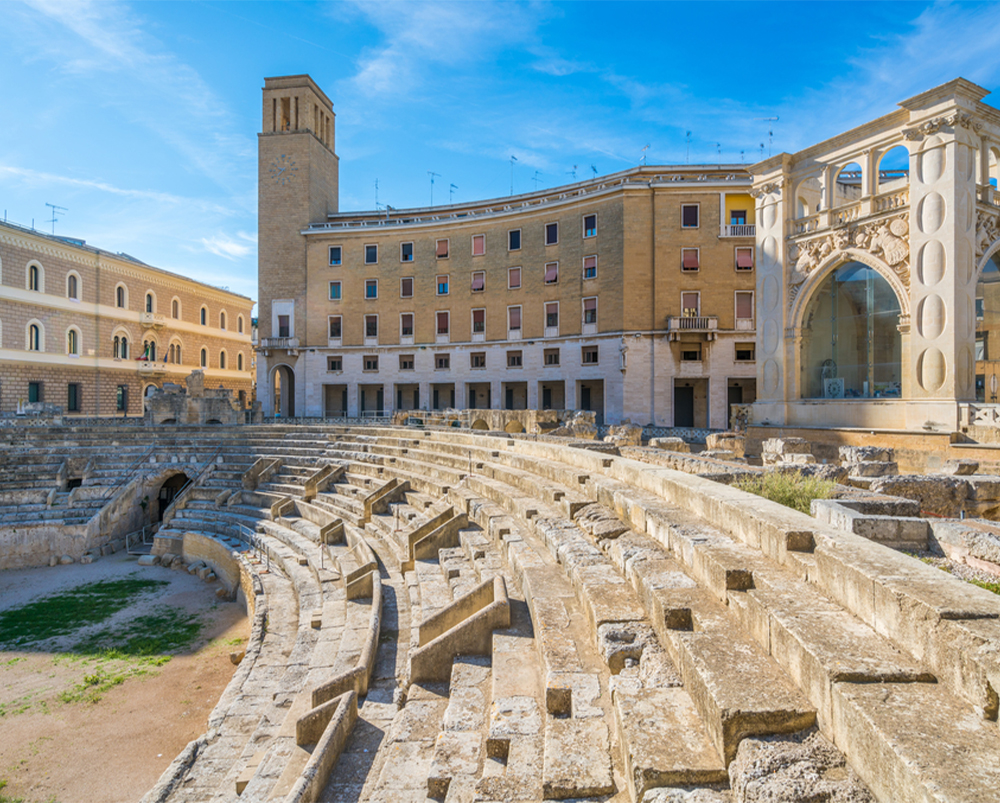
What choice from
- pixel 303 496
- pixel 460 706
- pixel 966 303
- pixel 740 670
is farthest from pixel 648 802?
pixel 966 303

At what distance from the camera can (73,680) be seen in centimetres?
987

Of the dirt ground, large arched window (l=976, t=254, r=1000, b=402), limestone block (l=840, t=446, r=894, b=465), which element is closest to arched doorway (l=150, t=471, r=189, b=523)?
the dirt ground

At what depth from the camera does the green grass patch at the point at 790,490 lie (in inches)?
245

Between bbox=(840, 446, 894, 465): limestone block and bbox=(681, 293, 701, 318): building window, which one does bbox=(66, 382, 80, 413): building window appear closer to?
bbox=(681, 293, 701, 318): building window

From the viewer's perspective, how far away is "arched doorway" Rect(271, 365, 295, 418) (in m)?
38.9

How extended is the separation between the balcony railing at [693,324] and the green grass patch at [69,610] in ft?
80.2

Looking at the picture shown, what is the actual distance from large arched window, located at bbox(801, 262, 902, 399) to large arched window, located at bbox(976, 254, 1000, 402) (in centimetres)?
181

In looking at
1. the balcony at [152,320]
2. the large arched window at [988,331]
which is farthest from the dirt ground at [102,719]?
the balcony at [152,320]

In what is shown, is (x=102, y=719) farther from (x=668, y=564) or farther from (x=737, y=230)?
(x=737, y=230)

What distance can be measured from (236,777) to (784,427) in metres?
16.8

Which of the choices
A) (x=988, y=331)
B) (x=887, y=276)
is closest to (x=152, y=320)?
(x=887, y=276)

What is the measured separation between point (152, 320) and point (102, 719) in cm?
3384

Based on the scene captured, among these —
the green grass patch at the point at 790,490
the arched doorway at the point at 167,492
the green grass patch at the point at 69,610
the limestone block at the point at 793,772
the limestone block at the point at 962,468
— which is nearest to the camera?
the limestone block at the point at 793,772

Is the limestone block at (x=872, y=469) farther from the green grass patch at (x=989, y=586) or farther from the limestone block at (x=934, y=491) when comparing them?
the green grass patch at (x=989, y=586)
